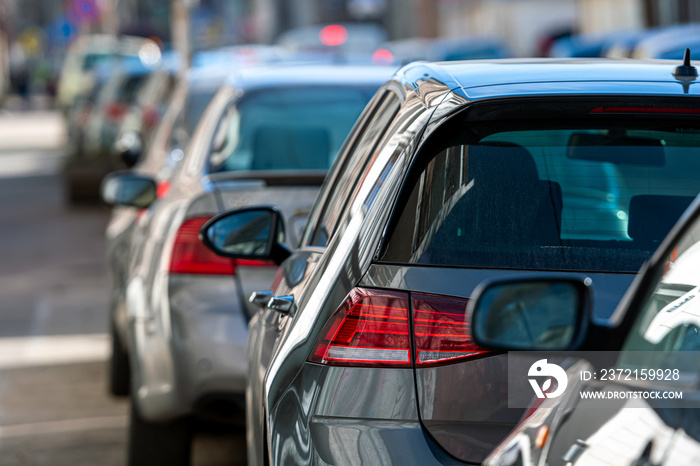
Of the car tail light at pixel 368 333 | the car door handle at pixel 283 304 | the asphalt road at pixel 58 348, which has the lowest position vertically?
the asphalt road at pixel 58 348

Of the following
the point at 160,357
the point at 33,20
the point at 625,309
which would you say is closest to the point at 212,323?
the point at 160,357

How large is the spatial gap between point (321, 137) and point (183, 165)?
602mm

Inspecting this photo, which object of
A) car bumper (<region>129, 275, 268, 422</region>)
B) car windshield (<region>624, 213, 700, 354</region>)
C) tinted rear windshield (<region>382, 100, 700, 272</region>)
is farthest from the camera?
car bumper (<region>129, 275, 268, 422</region>)

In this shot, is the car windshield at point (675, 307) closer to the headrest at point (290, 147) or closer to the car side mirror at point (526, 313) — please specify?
the car side mirror at point (526, 313)

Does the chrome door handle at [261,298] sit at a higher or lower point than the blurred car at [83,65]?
higher

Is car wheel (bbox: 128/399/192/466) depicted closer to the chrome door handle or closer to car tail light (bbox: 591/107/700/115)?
the chrome door handle

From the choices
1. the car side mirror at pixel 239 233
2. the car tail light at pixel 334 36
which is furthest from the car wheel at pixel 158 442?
the car tail light at pixel 334 36

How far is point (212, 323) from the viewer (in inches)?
172

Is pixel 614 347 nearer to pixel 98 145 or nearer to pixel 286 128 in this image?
pixel 286 128

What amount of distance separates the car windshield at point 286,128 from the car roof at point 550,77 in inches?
80.5

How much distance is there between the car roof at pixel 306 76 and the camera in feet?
18.6

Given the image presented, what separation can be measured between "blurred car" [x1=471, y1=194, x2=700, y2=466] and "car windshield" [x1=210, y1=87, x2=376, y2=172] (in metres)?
3.35

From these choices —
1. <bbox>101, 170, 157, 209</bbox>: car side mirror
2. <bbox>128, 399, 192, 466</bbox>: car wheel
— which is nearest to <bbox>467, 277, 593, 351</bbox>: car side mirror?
<bbox>128, 399, 192, 466</bbox>: car wheel

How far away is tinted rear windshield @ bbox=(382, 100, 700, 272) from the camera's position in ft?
8.33
